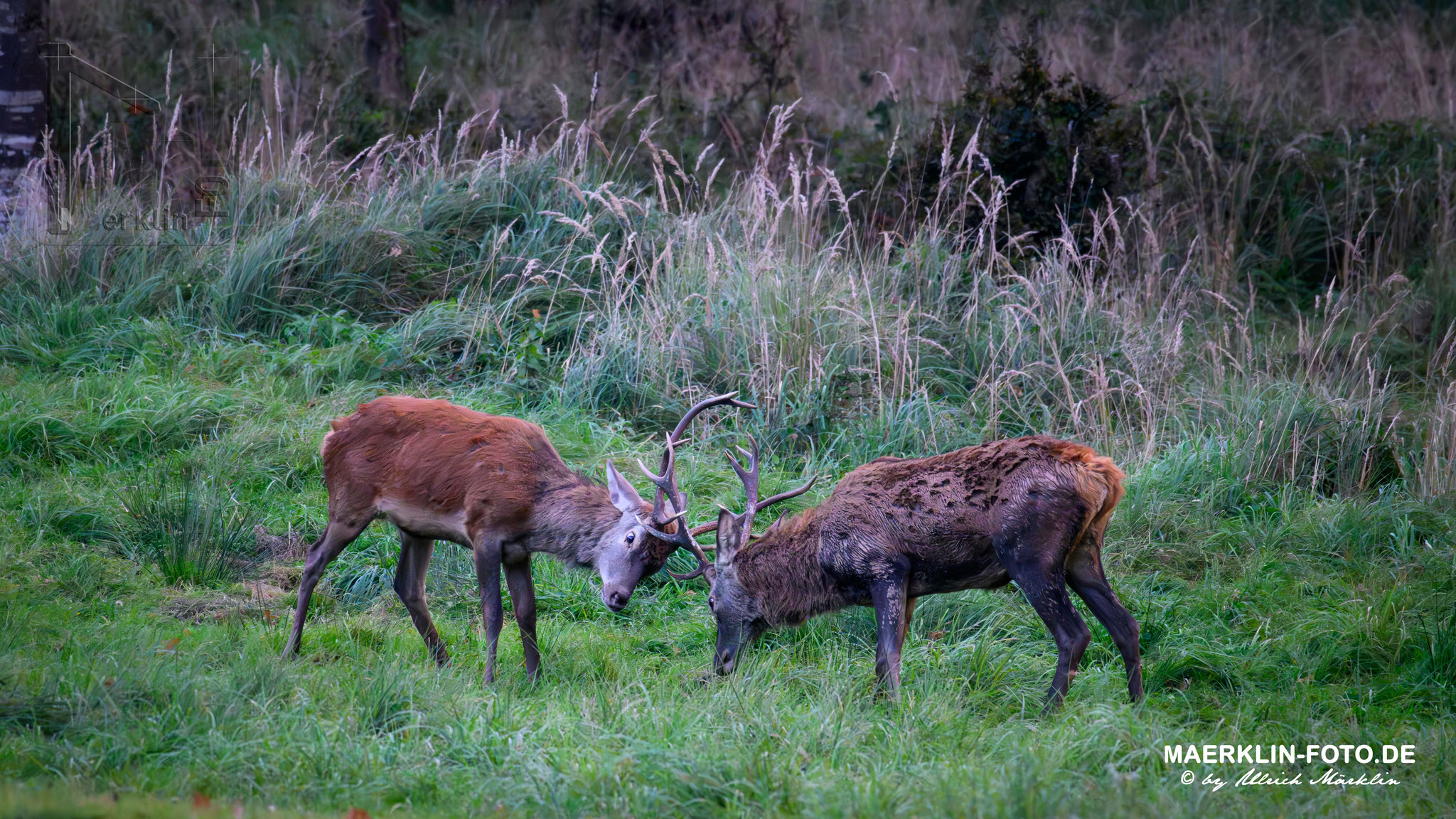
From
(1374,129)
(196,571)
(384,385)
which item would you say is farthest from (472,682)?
(1374,129)

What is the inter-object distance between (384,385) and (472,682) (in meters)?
4.03

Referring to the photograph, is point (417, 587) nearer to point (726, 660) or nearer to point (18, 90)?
point (726, 660)

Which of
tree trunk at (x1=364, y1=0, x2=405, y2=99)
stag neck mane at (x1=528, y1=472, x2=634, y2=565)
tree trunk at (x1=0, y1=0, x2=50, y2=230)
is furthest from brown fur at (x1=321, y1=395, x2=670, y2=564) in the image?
tree trunk at (x1=364, y1=0, x2=405, y2=99)

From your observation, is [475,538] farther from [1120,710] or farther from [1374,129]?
[1374,129]

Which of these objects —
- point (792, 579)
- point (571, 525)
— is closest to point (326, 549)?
point (571, 525)

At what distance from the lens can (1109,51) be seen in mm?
16328

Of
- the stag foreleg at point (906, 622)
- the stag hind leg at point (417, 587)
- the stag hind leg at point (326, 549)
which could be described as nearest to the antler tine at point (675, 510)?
the stag foreleg at point (906, 622)

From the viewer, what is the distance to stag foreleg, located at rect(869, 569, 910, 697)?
5.70 meters

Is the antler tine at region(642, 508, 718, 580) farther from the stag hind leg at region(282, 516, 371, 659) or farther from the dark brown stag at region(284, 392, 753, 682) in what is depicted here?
the stag hind leg at region(282, 516, 371, 659)

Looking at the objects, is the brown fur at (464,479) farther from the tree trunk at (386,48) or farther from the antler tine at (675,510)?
the tree trunk at (386,48)

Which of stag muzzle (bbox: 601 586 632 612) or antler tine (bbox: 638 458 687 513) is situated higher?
antler tine (bbox: 638 458 687 513)

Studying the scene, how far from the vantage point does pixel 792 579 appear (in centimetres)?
620

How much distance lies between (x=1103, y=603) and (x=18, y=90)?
10.1 meters

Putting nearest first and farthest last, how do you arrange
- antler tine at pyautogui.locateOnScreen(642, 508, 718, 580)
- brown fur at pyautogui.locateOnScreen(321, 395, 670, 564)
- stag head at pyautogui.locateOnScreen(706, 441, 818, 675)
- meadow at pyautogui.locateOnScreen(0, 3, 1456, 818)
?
meadow at pyautogui.locateOnScreen(0, 3, 1456, 818) < antler tine at pyautogui.locateOnScreen(642, 508, 718, 580) < brown fur at pyautogui.locateOnScreen(321, 395, 670, 564) < stag head at pyautogui.locateOnScreen(706, 441, 818, 675)
